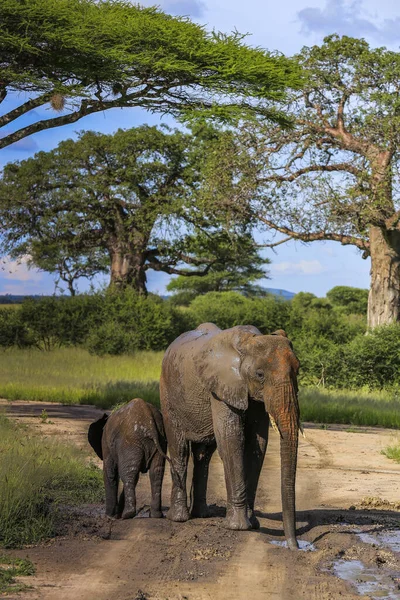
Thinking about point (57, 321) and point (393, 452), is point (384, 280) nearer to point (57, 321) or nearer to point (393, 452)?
point (57, 321)

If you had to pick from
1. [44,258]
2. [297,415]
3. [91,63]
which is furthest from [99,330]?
[297,415]

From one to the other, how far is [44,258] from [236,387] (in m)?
28.6

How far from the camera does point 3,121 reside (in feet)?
51.6

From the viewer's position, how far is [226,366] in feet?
21.8

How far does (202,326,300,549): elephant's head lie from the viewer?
6.27 metres

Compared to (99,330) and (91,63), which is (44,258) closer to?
(99,330)

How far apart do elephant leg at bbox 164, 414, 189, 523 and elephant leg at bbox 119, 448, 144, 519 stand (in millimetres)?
275

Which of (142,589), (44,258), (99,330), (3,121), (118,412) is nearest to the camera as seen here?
(142,589)

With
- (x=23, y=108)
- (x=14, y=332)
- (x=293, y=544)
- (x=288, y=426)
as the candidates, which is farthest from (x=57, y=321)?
(x=288, y=426)

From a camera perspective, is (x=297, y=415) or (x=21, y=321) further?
(x=21, y=321)

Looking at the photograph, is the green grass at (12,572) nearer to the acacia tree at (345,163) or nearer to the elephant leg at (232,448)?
the elephant leg at (232,448)

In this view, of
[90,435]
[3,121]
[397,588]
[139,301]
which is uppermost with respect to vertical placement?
[3,121]

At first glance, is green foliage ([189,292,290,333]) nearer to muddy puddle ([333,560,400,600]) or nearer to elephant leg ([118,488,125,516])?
elephant leg ([118,488,125,516])

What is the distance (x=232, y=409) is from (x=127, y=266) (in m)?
25.5
